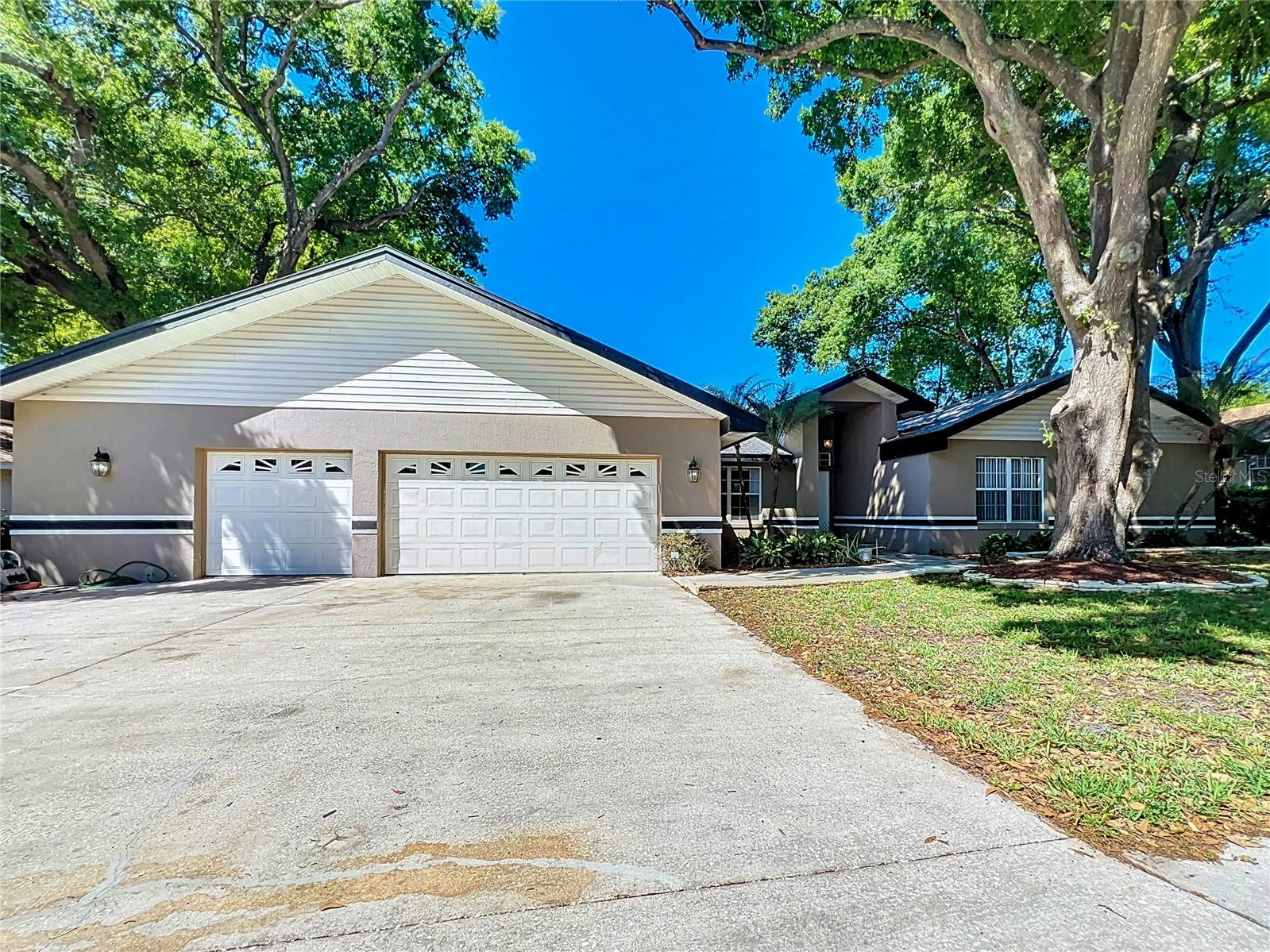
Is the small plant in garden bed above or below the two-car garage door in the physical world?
below

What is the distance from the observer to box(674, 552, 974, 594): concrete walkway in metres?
8.09

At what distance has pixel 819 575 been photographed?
8.91m

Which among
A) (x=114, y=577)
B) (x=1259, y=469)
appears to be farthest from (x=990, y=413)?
(x=114, y=577)

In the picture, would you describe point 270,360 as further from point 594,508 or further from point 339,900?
point 339,900

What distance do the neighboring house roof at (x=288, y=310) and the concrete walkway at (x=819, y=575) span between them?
8.87 feet

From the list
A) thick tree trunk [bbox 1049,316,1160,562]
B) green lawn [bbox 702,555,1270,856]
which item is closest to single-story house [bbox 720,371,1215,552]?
thick tree trunk [bbox 1049,316,1160,562]

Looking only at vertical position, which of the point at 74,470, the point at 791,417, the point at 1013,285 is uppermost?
the point at 1013,285

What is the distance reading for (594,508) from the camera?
9594 mm

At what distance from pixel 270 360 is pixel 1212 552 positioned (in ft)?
60.7

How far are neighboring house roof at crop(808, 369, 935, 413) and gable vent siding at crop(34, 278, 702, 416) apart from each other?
613cm

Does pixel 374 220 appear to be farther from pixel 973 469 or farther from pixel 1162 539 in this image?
pixel 1162 539

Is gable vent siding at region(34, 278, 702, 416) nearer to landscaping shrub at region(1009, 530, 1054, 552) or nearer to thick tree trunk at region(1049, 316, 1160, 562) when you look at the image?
thick tree trunk at region(1049, 316, 1160, 562)

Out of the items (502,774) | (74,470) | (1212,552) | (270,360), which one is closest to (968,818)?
(502,774)

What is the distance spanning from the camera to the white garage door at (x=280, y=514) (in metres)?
8.70
